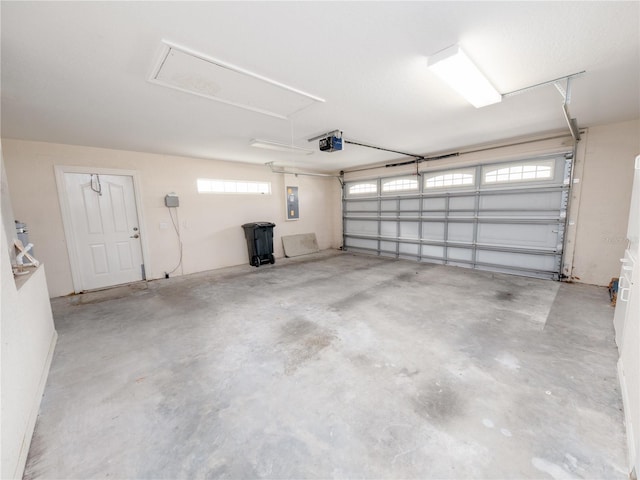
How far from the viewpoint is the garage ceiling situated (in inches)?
60.8

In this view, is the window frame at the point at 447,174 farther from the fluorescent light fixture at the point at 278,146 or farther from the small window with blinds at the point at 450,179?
the fluorescent light fixture at the point at 278,146

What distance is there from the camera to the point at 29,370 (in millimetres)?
1769

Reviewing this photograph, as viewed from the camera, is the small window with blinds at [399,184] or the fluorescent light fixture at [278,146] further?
the small window with blinds at [399,184]

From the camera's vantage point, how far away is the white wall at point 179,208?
12.9 feet

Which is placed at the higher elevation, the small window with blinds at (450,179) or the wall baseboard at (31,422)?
the small window with blinds at (450,179)

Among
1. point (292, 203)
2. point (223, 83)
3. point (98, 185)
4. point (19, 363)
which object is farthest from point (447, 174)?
point (98, 185)

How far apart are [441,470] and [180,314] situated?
3281mm

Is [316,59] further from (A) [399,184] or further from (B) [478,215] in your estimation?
(A) [399,184]

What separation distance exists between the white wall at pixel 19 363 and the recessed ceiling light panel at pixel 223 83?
5.59 ft

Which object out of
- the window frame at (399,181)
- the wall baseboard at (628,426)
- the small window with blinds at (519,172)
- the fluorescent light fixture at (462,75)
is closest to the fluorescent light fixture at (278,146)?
the window frame at (399,181)

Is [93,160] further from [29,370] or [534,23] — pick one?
[534,23]

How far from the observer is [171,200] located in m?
5.14

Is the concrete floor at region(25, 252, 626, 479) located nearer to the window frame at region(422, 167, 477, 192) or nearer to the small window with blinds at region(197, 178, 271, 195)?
the window frame at region(422, 167, 477, 192)

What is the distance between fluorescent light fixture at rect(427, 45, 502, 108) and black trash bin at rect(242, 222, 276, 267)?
4.87 metres
